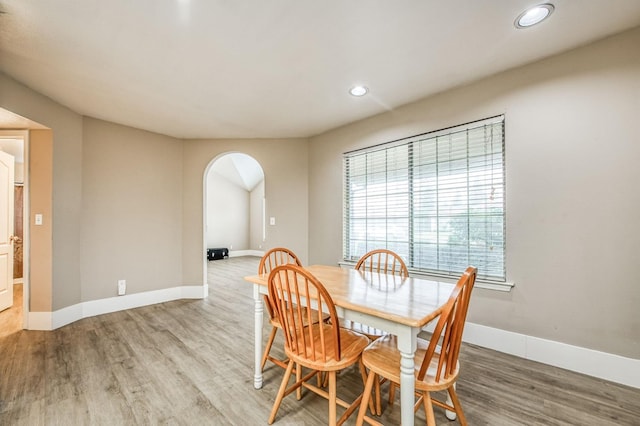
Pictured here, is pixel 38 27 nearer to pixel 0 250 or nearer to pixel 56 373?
pixel 56 373

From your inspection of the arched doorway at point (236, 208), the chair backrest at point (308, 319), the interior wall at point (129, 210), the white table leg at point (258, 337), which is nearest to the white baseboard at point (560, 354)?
the chair backrest at point (308, 319)

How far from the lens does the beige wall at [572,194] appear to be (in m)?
1.92

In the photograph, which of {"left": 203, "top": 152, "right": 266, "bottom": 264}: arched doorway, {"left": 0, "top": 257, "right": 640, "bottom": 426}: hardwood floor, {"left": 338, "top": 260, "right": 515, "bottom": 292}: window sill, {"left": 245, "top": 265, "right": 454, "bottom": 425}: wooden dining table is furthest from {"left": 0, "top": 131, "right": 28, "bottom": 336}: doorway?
{"left": 338, "top": 260, "right": 515, "bottom": 292}: window sill

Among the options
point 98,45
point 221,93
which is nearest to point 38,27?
point 98,45

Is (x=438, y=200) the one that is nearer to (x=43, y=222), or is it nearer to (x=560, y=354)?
(x=560, y=354)

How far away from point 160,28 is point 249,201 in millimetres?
8085

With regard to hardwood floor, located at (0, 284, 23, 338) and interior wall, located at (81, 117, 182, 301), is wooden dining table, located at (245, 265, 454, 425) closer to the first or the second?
interior wall, located at (81, 117, 182, 301)

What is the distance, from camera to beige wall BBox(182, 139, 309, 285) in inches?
164

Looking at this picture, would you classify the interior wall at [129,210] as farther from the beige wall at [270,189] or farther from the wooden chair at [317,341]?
the wooden chair at [317,341]

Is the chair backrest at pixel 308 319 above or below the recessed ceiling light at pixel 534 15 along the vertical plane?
below

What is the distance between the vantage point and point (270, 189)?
4.24 metres

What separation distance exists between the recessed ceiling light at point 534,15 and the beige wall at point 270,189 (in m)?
2.85

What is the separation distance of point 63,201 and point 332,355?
3474 millimetres

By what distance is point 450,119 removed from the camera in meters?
2.71
